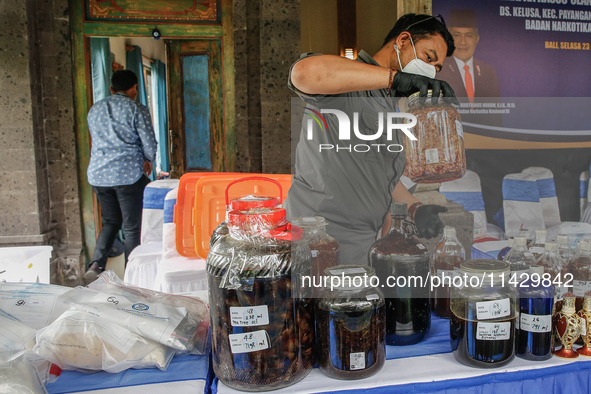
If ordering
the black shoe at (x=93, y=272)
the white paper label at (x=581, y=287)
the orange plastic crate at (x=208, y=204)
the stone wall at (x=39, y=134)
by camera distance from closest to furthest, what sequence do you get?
the white paper label at (x=581, y=287), the orange plastic crate at (x=208, y=204), the stone wall at (x=39, y=134), the black shoe at (x=93, y=272)

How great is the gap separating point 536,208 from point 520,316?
5.52 feet

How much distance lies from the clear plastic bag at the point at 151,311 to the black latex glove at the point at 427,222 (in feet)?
2.51

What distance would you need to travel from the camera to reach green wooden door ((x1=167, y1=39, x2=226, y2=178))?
553 centimetres

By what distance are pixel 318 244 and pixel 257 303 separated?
14.9 inches

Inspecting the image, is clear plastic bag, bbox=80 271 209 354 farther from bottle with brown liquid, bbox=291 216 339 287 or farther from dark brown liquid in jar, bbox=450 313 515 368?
dark brown liquid in jar, bbox=450 313 515 368

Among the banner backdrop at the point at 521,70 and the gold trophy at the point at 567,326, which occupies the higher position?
the banner backdrop at the point at 521,70

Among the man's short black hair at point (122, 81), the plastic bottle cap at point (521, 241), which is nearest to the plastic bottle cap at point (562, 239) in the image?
the plastic bottle cap at point (521, 241)

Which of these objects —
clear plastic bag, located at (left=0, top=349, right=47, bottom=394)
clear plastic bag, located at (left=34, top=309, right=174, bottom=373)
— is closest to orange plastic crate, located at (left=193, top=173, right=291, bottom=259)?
clear plastic bag, located at (left=34, top=309, right=174, bottom=373)

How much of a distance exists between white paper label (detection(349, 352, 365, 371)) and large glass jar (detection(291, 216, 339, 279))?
0.29 meters

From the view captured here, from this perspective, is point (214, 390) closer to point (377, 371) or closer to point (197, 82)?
point (377, 371)

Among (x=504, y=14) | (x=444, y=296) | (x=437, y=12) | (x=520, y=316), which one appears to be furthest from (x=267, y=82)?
(x=520, y=316)

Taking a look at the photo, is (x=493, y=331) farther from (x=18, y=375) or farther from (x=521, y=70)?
(x=521, y=70)

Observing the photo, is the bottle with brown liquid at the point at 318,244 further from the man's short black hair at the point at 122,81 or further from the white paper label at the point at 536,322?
the man's short black hair at the point at 122,81

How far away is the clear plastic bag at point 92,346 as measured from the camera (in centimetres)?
101
